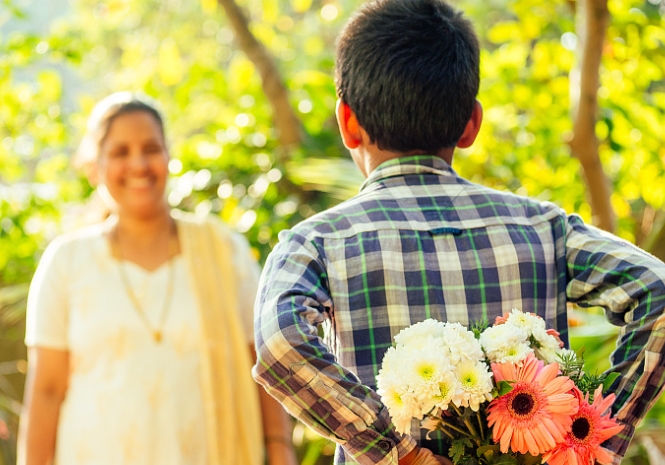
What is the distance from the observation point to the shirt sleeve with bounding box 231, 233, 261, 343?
2811 mm

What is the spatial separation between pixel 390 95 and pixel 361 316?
1.15 feet

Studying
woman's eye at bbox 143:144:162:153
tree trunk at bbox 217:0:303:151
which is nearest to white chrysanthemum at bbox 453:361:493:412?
woman's eye at bbox 143:144:162:153

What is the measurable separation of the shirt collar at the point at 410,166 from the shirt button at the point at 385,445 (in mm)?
430

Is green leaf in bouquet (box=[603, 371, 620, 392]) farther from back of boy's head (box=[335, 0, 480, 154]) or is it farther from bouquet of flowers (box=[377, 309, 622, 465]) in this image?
back of boy's head (box=[335, 0, 480, 154])

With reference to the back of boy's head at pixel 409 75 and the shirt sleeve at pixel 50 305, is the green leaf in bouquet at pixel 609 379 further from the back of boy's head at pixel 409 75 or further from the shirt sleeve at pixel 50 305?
the shirt sleeve at pixel 50 305

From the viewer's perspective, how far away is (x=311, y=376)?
1264 mm

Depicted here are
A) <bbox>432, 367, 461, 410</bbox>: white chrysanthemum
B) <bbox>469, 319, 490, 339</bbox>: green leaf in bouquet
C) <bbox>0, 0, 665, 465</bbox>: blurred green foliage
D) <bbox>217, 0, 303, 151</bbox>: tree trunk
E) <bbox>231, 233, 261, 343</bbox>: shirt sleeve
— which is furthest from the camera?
<bbox>217, 0, 303, 151</bbox>: tree trunk

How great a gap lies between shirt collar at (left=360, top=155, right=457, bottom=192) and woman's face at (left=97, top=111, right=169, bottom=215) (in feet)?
4.91

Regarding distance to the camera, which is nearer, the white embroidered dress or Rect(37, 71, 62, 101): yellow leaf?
the white embroidered dress

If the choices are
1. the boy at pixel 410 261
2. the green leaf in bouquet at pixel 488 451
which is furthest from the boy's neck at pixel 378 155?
the green leaf in bouquet at pixel 488 451

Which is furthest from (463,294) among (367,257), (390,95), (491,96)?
(491,96)

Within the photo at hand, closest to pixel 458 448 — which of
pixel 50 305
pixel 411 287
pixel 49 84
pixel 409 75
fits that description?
pixel 411 287

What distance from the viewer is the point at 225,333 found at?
2.72 meters

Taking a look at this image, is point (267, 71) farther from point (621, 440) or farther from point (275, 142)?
point (621, 440)
